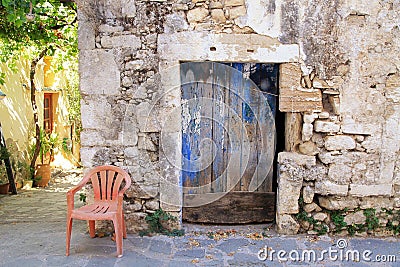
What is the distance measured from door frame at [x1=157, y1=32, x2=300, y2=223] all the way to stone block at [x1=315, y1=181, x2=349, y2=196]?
4.04 ft

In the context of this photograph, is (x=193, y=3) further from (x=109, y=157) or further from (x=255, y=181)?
(x=255, y=181)

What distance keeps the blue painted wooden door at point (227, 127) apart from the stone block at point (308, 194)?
54cm

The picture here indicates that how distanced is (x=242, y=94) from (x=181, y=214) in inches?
56.0

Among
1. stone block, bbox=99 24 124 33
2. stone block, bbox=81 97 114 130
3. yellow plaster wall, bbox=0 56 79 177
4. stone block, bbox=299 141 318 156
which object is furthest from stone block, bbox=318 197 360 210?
yellow plaster wall, bbox=0 56 79 177

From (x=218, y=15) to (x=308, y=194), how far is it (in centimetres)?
195

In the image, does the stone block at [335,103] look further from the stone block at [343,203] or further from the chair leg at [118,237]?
the chair leg at [118,237]

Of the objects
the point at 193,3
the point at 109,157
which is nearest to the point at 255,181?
the point at 109,157

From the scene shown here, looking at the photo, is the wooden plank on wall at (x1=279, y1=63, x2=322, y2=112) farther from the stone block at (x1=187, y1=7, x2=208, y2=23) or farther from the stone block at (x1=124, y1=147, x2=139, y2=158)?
the stone block at (x1=124, y1=147, x2=139, y2=158)

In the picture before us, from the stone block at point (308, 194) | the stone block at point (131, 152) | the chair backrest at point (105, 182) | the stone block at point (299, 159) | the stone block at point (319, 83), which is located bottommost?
the stone block at point (308, 194)

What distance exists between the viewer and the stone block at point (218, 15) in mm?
3637

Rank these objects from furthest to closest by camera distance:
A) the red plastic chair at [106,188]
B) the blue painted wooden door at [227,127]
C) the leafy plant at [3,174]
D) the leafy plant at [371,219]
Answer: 1. the leafy plant at [3,174]
2. the blue painted wooden door at [227,127]
3. the leafy plant at [371,219]
4. the red plastic chair at [106,188]

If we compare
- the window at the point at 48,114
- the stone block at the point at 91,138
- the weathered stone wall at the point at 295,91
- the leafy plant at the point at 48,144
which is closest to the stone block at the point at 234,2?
the weathered stone wall at the point at 295,91

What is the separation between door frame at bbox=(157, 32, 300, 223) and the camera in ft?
12.0

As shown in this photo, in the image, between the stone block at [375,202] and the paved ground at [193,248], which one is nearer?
the paved ground at [193,248]
